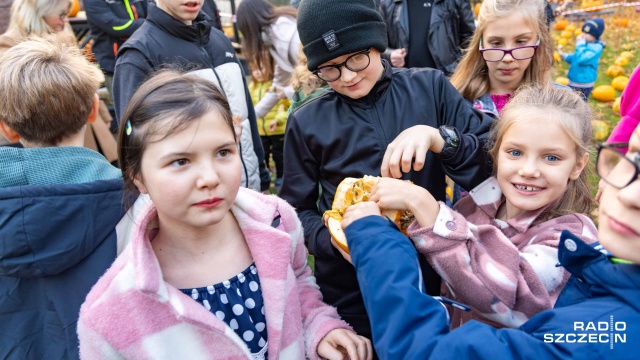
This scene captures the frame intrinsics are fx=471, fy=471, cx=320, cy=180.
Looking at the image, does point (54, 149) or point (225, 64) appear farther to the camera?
point (225, 64)

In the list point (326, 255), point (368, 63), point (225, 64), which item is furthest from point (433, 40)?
point (326, 255)

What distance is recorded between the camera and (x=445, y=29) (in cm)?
413

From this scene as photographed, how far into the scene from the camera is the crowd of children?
112 centimetres

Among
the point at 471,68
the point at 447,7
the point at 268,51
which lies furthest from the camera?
the point at 268,51

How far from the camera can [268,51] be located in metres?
4.57

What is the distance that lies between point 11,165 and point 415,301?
4.28ft

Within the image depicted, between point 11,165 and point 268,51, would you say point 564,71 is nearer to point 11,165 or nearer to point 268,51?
point 268,51

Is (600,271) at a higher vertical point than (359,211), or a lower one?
higher

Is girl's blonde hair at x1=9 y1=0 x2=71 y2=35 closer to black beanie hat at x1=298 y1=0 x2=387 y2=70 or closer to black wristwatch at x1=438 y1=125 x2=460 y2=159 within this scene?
black beanie hat at x1=298 y1=0 x2=387 y2=70

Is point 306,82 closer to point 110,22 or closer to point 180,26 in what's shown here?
point 180,26

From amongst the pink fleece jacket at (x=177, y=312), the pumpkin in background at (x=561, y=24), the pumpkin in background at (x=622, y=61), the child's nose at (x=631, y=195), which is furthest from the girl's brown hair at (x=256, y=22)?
the pumpkin in background at (x=561, y=24)

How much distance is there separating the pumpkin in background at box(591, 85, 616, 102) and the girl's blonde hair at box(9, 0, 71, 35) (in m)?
6.96

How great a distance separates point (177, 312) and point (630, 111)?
2018 mm

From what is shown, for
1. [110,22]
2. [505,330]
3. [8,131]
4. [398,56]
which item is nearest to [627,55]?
[398,56]
